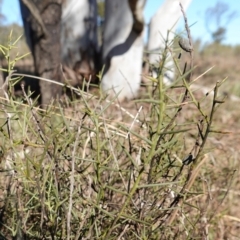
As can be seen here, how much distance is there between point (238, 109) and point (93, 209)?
325cm

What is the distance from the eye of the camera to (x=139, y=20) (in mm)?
3377

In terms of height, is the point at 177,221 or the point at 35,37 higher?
the point at 35,37

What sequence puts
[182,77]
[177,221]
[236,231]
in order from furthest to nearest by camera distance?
[236,231], [177,221], [182,77]

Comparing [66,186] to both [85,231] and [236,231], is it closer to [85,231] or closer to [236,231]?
[85,231]

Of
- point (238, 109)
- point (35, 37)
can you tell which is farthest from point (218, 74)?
point (35, 37)

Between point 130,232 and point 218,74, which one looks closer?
point 130,232

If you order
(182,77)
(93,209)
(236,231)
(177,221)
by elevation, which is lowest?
(236,231)

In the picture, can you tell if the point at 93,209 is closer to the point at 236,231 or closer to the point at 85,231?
the point at 85,231

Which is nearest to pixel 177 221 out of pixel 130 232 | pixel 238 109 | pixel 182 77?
pixel 130 232

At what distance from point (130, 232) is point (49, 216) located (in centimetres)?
17

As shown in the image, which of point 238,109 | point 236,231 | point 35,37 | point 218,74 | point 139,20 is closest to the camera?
point 236,231

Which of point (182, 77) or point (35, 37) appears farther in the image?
point (35, 37)

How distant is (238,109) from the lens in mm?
3793

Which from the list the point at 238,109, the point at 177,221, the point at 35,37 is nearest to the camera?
the point at 177,221
